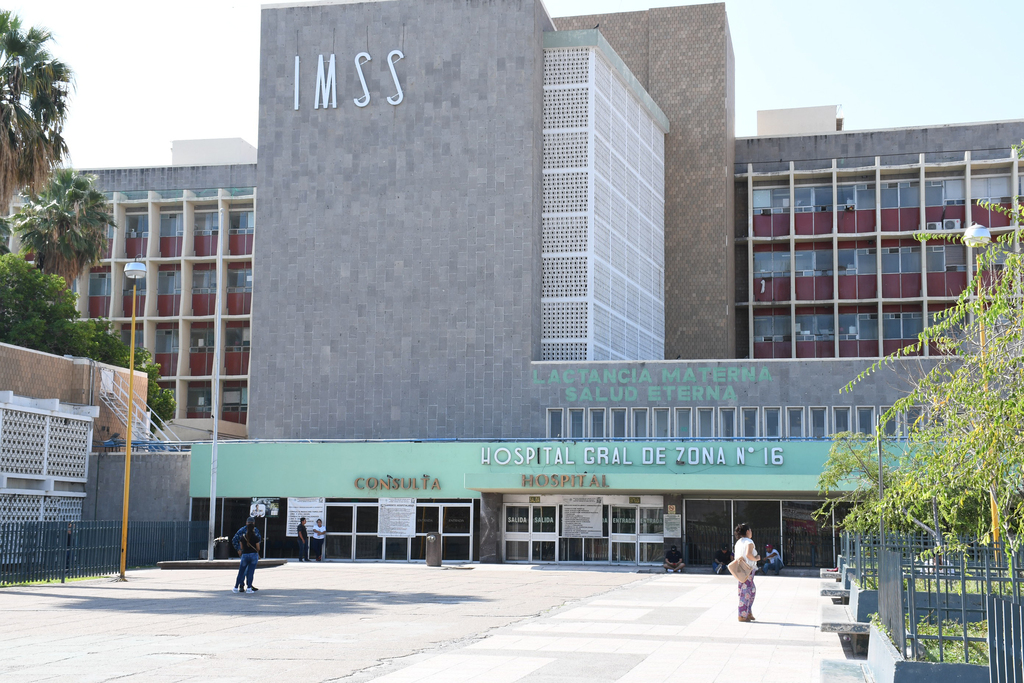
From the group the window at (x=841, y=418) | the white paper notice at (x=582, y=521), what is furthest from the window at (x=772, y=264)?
the white paper notice at (x=582, y=521)

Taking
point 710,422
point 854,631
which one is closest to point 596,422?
point 710,422

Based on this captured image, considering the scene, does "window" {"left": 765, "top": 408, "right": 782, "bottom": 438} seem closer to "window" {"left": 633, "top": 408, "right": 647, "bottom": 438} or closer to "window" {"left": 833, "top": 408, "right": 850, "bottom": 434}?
"window" {"left": 833, "top": 408, "right": 850, "bottom": 434}

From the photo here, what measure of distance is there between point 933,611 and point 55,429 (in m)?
33.9

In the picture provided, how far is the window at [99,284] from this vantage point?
6197 centimetres

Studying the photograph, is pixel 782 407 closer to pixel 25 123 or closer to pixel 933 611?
pixel 25 123

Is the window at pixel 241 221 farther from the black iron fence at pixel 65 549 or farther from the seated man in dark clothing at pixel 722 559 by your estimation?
the seated man in dark clothing at pixel 722 559

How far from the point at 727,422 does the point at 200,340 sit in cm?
3236

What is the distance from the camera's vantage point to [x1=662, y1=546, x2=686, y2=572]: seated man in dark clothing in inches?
1468

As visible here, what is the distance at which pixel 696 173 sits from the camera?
185 feet

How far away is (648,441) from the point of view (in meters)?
38.6

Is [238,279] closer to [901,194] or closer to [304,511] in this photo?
[304,511]

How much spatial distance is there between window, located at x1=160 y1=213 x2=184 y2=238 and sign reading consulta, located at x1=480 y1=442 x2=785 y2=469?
2982 cm

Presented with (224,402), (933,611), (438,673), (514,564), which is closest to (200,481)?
(514,564)

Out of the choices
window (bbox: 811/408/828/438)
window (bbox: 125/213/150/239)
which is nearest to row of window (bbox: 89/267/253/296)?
window (bbox: 125/213/150/239)
